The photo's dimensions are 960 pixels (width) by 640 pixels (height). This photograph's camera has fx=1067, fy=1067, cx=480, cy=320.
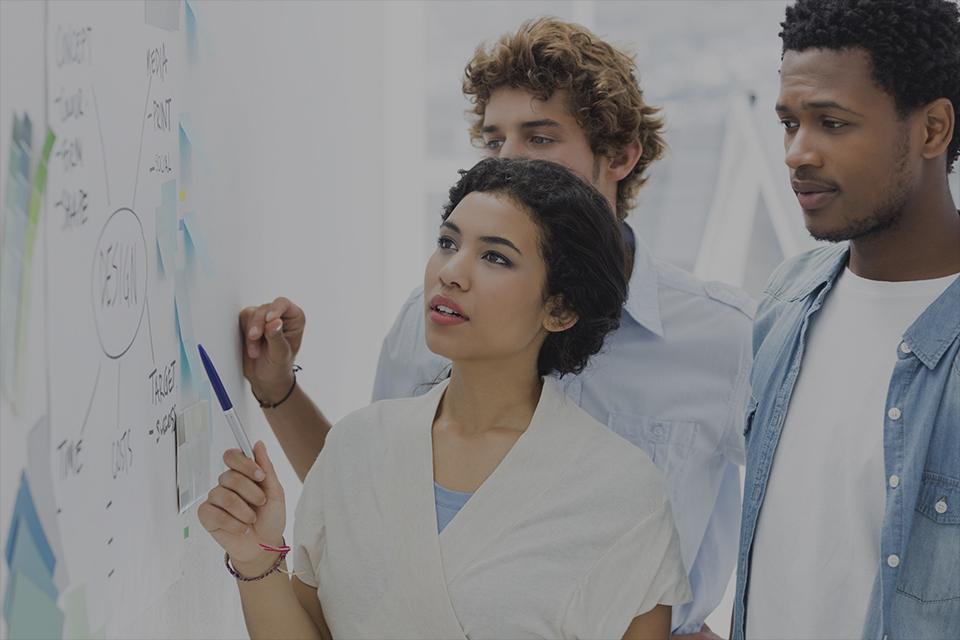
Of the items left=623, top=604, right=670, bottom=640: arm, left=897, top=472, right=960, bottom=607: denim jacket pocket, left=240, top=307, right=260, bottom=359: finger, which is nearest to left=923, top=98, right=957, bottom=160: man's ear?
left=897, top=472, right=960, bottom=607: denim jacket pocket

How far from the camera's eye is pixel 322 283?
2266 mm

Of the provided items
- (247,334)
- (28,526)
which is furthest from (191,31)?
Answer: (28,526)

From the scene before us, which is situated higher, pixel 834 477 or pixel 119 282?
pixel 119 282

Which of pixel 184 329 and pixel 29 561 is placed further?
pixel 184 329

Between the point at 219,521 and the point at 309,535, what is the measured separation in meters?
0.13

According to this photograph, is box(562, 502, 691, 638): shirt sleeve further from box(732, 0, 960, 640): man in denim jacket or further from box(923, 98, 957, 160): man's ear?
box(923, 98, 957, 160): man's ear

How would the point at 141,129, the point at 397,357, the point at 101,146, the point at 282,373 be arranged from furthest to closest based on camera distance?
1. the point at 397,357
2. the point at 282,373
3. the point at 141,129
4. the point at 101,146

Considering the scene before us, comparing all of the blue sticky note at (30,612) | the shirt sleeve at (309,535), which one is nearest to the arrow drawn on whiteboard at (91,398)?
the blue sticky note at (30,612)

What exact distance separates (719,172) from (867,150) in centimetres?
293

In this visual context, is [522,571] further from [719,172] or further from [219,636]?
[719,172]

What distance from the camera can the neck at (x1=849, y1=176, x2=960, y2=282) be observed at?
1233mm

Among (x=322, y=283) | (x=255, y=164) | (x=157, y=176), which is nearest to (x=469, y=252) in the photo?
(x=157, y=176)

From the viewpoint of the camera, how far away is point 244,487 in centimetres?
122

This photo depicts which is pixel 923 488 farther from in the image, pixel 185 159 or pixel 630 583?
pixel 185 159
